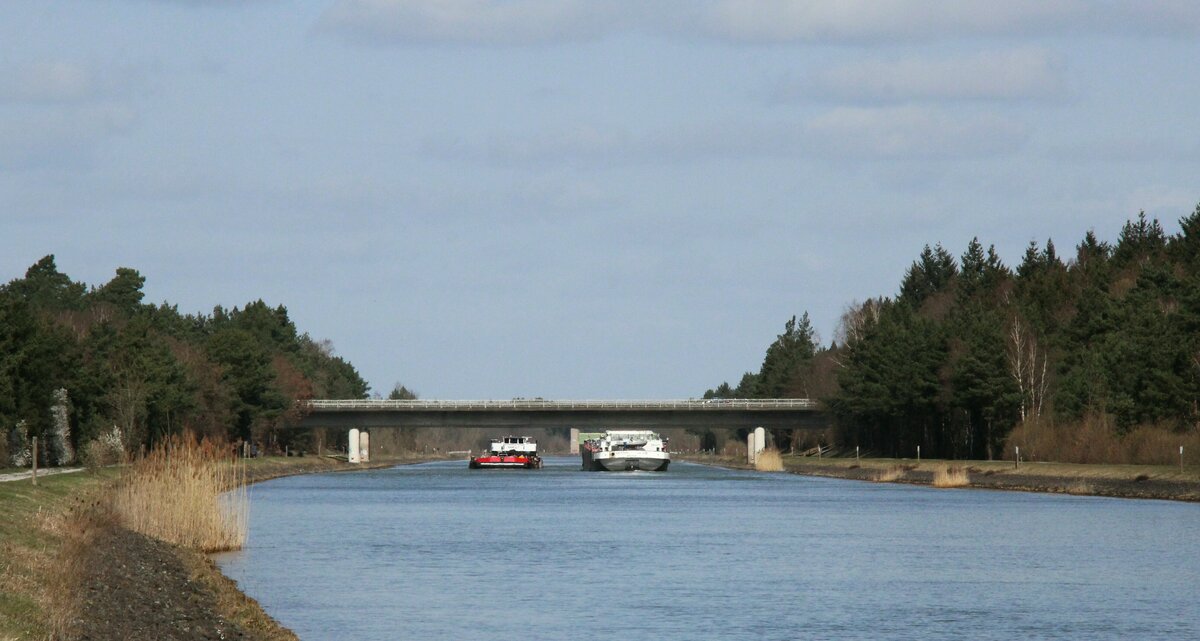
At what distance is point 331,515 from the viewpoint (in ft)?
247

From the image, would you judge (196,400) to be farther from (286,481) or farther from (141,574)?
(141,574)

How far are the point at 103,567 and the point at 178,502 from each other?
12.6 m

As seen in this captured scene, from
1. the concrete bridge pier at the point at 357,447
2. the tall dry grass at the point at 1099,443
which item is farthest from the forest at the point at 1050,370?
the concrete bridge pier at the point at 357,447


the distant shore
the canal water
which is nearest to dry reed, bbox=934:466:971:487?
the distant shore

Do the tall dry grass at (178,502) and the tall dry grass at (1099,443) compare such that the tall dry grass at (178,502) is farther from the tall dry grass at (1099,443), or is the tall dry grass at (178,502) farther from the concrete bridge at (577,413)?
the concrete bridge at (577,413)

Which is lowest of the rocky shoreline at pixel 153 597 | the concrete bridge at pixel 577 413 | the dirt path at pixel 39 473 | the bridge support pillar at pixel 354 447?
the rocky shoreline at pixel 153 597

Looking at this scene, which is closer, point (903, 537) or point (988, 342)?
point (903, 537)

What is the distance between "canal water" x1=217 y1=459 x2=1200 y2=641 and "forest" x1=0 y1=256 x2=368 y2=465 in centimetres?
1078

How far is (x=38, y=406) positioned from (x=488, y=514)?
2557 cm

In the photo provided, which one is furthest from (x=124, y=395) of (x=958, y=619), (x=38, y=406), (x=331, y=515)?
(x=958, y=619)

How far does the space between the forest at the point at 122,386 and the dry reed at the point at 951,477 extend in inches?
1822

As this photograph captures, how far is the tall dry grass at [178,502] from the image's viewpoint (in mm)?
48562

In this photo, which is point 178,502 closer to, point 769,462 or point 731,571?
point 731,571

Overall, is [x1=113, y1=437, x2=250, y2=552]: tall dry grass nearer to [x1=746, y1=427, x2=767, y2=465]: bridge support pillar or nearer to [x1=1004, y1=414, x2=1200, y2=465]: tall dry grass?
[x1=1004, y1=414, x2=1200, y2=465]: tall dry grass
